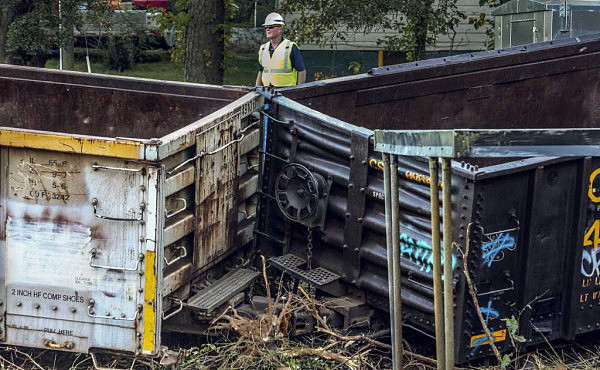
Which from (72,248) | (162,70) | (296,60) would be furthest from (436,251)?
(162,70)

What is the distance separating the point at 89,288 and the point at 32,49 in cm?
868

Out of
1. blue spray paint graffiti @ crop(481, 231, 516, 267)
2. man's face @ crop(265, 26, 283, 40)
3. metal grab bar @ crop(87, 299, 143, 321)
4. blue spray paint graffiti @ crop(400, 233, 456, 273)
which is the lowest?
metal grab bar @ crop(87, 299, 143, 321)

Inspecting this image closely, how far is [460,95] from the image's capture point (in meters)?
7.84

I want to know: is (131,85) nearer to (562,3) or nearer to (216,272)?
(216,272)

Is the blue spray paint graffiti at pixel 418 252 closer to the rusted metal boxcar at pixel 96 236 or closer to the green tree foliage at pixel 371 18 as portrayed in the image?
the rusted metal boxcar at pixel 96 236

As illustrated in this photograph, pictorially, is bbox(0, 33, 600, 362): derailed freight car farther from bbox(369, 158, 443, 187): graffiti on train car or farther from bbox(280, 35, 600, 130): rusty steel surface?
bbox(280, 35, 600, 130): rusty steel surface

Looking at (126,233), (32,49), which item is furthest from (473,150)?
(32,49)

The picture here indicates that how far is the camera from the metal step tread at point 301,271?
19.6 feet

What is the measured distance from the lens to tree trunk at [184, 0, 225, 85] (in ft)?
41.9

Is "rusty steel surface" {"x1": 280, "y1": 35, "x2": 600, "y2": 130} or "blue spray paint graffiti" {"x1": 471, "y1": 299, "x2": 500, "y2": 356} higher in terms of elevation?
"rusty steel surface" {"x1": 280, "y1": 35, "x2": 600, "y2": 130}

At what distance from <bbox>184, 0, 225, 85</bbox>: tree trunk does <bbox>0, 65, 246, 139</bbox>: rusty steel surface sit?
17.1ft

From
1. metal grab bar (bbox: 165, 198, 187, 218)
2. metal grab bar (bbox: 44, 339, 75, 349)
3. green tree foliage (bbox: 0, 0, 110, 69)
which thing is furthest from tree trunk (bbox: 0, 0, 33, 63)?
metal grab bar (bbox: 44, 339, 75, 349)

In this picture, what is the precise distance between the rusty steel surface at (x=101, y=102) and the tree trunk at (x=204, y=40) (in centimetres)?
521

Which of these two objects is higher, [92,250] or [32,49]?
[32,49]
